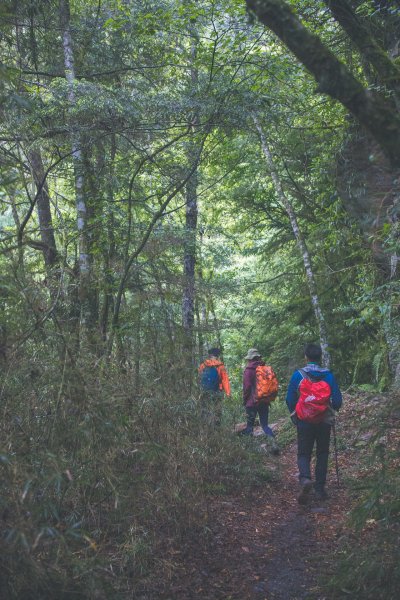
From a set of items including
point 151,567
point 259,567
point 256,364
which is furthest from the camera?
point 256,364

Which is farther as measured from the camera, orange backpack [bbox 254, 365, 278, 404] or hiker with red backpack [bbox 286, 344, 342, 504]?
orange backpack [bbox 254, 365, 278, 404]

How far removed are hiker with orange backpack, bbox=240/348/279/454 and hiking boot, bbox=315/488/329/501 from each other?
2.36 meters

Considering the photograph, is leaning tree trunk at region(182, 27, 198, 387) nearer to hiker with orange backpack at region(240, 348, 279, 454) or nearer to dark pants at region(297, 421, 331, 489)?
hiker with orange backpack at region(240, 348, 279, 454)

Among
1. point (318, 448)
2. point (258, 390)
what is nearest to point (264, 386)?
A: point (258, 390)

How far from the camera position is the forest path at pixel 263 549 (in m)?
4.37

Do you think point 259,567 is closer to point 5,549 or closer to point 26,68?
point 5,549

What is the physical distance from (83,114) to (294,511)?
6.74 m

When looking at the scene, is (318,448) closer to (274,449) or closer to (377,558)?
(274,449)

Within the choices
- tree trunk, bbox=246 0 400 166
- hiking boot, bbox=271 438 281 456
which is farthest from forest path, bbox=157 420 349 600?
tree trunk, bbox=246 0 400 166

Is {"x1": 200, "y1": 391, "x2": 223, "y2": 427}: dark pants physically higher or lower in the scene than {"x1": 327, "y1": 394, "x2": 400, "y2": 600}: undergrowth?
higher

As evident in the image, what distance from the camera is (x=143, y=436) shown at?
17.8 feet

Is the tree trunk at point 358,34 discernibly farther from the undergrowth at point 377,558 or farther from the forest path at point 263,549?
the forest path at point 263,549

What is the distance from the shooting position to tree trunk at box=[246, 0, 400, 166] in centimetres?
286

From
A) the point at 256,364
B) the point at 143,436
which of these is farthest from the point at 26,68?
the point at 143,436
